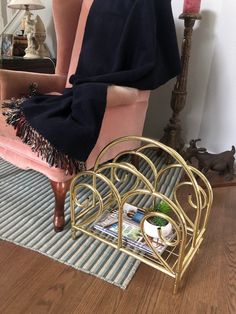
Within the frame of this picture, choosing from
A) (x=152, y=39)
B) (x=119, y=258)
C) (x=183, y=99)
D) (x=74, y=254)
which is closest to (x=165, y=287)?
(x=119, y=258)

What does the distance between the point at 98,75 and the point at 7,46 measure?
3.07 ft

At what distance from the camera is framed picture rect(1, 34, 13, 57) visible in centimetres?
185

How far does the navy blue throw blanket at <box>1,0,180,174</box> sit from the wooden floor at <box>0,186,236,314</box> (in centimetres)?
35

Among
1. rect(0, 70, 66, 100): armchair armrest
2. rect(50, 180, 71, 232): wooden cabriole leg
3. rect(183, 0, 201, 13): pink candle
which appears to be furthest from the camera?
rect(183, 0, 201, 13): pink candle

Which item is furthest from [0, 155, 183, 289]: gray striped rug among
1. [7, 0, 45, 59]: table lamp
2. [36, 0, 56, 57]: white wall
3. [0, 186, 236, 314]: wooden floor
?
[36, 0, 56, 57]: white wall

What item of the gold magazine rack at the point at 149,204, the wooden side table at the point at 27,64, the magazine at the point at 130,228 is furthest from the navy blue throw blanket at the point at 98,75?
the wooden side table at the point at 27,64

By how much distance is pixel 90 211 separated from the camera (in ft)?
3.73

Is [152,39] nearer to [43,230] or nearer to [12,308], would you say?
[43,230]

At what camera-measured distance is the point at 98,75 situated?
1.29m

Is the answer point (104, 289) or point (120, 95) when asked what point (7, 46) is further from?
point (104, 289)

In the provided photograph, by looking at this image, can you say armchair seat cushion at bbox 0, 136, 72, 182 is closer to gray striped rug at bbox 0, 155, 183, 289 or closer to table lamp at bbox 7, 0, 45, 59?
gray striped rug at bbox 0, 155, 183, 289

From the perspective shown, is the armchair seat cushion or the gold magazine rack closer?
the gold magazine rack

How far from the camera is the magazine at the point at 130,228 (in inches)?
36.3

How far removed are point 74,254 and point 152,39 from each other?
0.92 m
